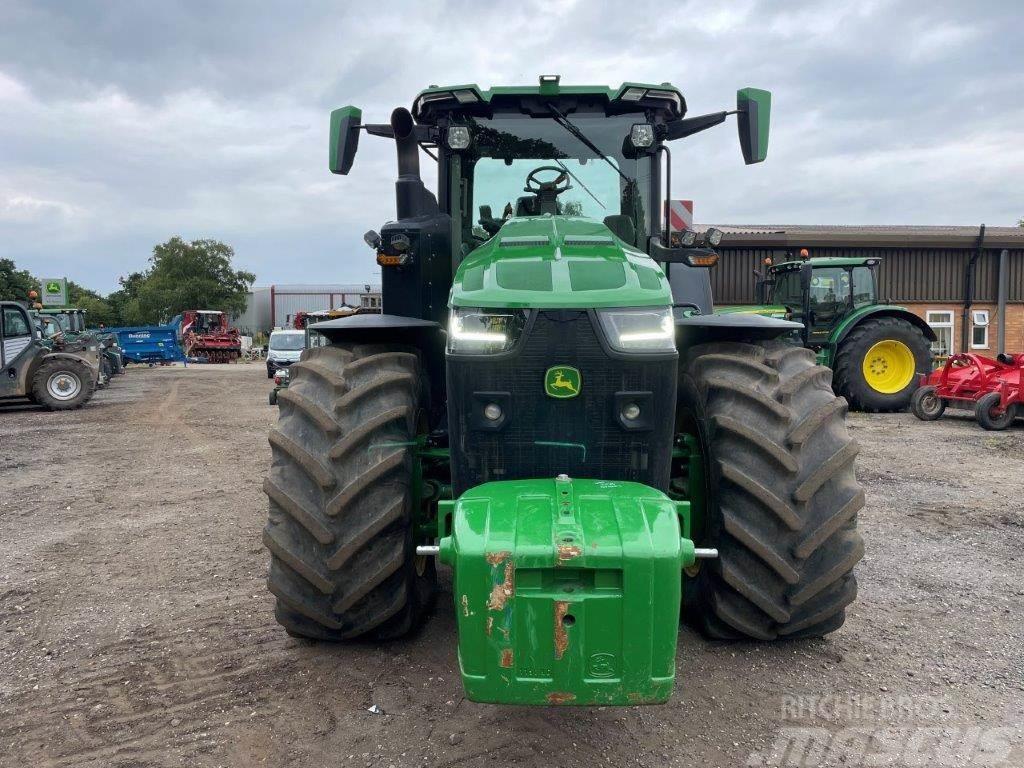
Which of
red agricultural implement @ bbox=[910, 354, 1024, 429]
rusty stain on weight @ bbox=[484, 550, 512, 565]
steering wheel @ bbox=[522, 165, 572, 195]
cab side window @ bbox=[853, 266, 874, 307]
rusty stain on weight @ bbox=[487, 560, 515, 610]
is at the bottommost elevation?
red agricultural implement @ bbox=[910, 354, 1024, 429]

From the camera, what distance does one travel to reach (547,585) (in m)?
2.30

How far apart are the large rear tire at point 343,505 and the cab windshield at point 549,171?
1436 mm

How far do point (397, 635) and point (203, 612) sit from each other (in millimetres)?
1253

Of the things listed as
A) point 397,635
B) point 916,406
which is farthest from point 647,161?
point 916,406

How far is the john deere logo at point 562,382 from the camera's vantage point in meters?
2.84

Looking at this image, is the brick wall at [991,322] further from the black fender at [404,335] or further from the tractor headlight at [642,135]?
the black fender at [404,335]

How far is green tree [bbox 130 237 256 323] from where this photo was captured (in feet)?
169

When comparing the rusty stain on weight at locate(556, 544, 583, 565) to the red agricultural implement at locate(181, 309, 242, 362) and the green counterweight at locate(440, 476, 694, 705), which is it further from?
the red agricultural implement at locate(181, 309, 242, 362)

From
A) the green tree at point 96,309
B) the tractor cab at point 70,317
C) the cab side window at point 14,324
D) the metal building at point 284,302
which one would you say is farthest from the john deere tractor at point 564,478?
the green tree at point 96,309

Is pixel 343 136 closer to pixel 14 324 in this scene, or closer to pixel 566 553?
pixel 566 553

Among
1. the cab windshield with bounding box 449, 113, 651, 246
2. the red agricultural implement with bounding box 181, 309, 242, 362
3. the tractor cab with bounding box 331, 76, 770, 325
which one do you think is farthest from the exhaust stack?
the red agricultural implement with bounding box 181, 309, 242, 362

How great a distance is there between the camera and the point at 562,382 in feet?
9.35

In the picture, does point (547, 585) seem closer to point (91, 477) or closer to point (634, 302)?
point (634, 302)

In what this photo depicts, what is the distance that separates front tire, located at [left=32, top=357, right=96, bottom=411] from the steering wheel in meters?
14.0
